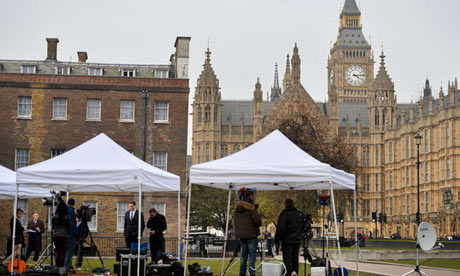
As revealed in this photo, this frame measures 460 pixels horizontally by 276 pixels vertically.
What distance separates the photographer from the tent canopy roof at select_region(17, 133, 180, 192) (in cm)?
1664

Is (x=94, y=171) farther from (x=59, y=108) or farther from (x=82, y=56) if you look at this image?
(x=82, y=56)

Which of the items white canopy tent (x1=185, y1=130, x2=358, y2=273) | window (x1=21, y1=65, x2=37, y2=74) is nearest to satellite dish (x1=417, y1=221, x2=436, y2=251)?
white canopy tent (x1=185, y1=130, x2=358, y2=273)

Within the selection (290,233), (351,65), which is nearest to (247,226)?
(290,233)

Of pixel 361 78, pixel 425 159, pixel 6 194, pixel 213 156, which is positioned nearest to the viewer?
pixel 6 194

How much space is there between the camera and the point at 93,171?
16.8m

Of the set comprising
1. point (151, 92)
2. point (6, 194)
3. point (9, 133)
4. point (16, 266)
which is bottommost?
point (16, 266)

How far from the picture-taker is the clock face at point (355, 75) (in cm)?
14500

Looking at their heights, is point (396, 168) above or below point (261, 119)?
below

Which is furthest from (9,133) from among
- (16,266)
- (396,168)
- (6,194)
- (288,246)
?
(396,168)

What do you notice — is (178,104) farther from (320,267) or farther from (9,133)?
(320,267)

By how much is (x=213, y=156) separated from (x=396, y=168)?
23669 mm

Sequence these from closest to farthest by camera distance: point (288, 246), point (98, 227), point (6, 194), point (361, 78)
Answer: point (288, 246), point (6, 194), point (98, 227), point (361, 78)

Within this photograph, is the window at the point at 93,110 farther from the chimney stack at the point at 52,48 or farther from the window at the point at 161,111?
the chimney stack at the point at 52,48

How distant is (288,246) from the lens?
51.9 feet
